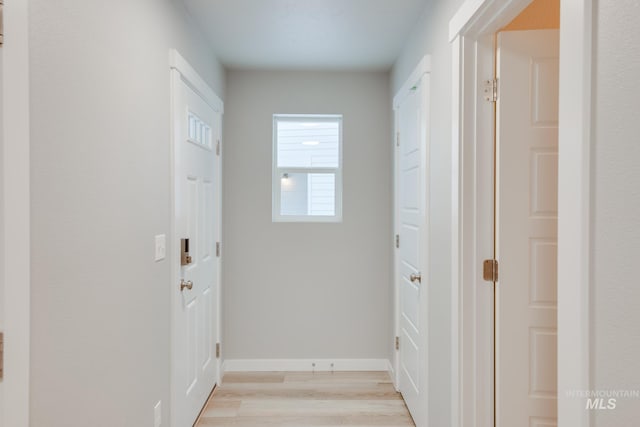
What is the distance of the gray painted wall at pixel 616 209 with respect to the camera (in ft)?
2.66

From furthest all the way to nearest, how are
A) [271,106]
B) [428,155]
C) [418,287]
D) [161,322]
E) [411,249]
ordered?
1. [271,106]
2. [411,249]
3. [418,287]
4. [428,155]
5. [161,322]

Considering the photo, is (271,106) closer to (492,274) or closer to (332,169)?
(332,169)

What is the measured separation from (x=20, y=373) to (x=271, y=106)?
8.97 feet

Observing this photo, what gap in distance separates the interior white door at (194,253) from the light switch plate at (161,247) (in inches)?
5.0

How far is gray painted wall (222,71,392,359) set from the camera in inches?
134

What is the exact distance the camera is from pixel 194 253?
2508 mm

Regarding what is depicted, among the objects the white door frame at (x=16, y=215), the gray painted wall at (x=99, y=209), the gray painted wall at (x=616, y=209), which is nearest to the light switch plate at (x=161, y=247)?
the gray painted wall at (x=99, y=209)

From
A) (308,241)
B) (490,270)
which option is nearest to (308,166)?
(308,241)

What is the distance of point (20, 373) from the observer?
1.01m

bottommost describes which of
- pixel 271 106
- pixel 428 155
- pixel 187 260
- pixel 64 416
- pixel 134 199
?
pixel 64 416

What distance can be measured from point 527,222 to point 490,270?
0.79 ft

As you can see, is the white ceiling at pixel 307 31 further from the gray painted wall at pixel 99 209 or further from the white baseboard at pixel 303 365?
the white baseboard at pixel 303 365

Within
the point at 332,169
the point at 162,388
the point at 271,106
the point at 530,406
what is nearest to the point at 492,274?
the point at 530,406

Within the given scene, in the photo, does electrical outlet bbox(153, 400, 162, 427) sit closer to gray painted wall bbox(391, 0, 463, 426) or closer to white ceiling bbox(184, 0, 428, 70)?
gray painted wall bbox(391, 0, 463, 426)
